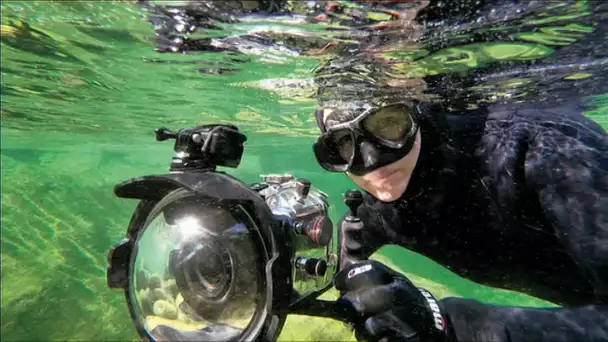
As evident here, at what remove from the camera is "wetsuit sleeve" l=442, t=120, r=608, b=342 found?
2.13m

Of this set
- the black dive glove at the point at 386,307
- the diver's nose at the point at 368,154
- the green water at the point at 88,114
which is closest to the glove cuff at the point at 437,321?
the black dive glove at the point at 386,307

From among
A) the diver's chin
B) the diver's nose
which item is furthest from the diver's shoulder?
the diver's nose

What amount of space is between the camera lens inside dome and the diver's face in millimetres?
1951

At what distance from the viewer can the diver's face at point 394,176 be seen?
11.6 ft

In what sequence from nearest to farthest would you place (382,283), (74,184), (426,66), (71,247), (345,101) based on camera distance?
(382,283), (426,66), (345,101), (71,247), (74,184)

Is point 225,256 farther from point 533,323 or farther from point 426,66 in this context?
point 426,66

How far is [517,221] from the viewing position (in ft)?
10.5

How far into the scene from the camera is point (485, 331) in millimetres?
2072

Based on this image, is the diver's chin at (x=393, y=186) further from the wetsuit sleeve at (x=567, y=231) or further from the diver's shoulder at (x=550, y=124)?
the wetsuit sleeve at (x=567, y=231)

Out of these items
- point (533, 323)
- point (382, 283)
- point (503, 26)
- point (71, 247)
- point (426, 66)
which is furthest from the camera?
point (71, 247)

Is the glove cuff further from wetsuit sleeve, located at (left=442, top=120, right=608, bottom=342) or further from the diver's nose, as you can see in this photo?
the diver's nose

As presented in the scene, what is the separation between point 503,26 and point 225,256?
152 inches

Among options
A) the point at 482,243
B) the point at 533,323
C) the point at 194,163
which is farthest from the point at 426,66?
→ the point at 194,163

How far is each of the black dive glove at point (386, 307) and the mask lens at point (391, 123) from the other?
1809 millimetres
